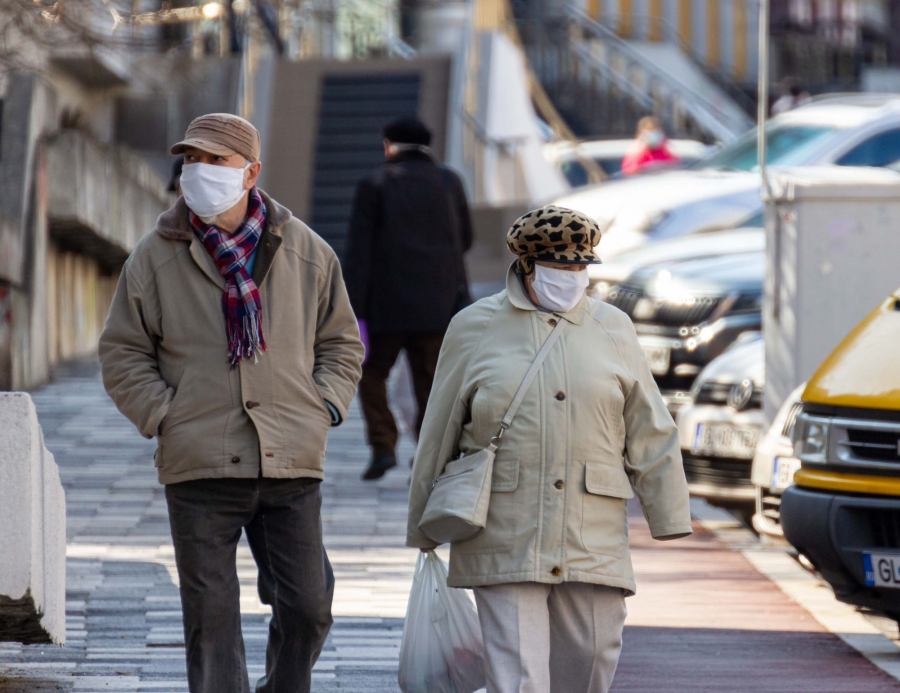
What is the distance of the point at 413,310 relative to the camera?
30.2 ft

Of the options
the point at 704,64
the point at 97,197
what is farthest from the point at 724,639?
the point at 704,64

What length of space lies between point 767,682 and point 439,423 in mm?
1871

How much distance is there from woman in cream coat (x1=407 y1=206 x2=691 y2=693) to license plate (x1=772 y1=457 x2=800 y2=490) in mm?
2906

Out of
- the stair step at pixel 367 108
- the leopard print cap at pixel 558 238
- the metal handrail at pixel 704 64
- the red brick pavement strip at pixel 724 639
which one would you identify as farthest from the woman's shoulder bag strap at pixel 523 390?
the metal handrail at pixel 704 64

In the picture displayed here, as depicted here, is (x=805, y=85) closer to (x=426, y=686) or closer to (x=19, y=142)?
(x=19, y=142)

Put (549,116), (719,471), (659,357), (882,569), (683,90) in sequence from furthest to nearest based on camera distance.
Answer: (683,90) → (549,116) → (659,357) → (719,471) → (882,569)

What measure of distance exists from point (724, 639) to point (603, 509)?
7.12 ft

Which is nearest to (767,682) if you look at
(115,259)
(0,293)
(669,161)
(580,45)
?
(0,293)

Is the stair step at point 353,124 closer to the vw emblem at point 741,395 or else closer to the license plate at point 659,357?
the license plate at point 659,357

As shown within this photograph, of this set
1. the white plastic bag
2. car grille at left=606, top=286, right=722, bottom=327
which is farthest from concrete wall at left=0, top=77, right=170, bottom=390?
the white plastic bag

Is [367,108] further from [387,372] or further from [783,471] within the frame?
[783,471]

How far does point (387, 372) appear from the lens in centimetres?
946

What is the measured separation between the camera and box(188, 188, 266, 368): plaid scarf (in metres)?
4.52

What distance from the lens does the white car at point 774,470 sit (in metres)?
7.43
